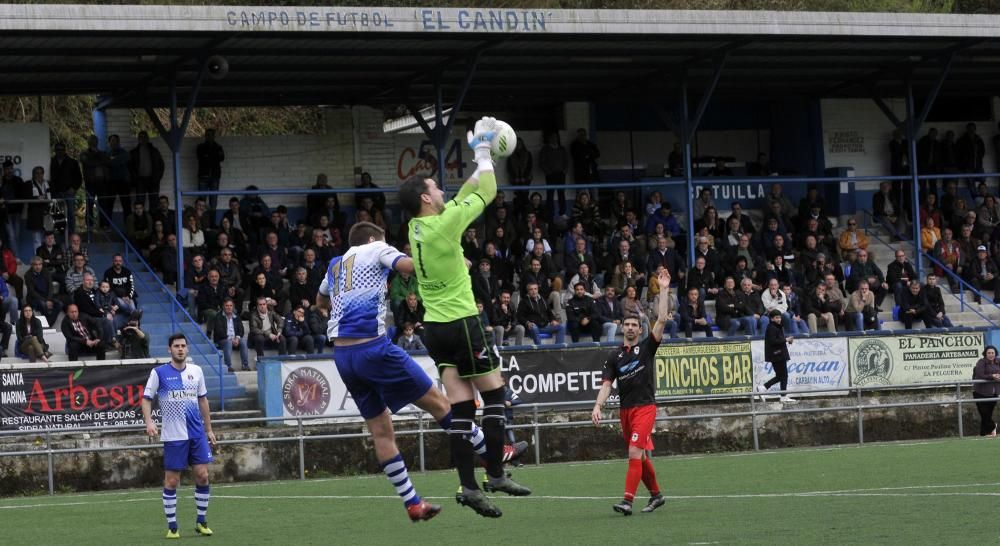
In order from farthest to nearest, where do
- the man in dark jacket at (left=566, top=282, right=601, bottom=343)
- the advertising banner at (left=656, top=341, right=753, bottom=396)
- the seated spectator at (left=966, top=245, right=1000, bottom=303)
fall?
1. the seated spectator at (left=966, top=245, right=1000, bottom=303)
2. the man in dark jacket at (left=566, top=282, right=601, bottom=343)
3. the advertising banner at (left=656, top=341, right=753, bottom=396)

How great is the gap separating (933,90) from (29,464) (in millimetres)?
18636

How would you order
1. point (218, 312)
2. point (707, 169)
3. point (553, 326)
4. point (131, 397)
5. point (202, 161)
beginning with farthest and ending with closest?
point (707, 169) < point (202, 161) < point (553, 326) < point (218, 312) < point (131, 397)

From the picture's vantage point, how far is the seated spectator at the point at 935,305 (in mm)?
27984

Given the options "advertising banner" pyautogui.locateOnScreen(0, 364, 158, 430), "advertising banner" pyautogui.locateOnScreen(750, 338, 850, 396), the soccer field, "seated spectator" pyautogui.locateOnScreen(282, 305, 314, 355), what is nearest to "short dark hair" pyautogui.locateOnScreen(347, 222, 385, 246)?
the soccer field

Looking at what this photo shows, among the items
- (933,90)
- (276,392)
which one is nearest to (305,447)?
(276,392)

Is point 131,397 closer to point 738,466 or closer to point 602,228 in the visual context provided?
point 738,466

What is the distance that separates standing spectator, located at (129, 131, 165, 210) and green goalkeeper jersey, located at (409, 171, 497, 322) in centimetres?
1895

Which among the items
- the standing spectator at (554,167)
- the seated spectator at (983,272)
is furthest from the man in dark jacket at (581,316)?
the seated spectator at (983,272)

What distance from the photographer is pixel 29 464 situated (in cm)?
2047

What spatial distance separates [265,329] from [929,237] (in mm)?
15014

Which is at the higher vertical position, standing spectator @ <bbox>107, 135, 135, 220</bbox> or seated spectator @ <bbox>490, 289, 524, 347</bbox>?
standing spectator @ <bbox>107, 135, 135, 220</bbox>

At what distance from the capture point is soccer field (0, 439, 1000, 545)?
11023mm

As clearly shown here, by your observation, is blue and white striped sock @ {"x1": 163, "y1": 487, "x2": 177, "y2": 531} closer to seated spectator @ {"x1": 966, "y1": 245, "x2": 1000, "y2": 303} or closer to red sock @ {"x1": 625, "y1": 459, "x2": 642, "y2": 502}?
red sock @ {"x1": 625, "y1": 459, "x2": 642, "y2": 502}

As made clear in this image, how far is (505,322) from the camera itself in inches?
998
